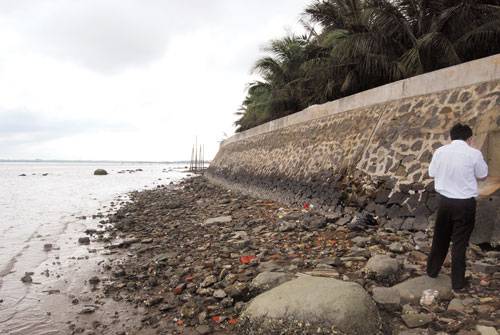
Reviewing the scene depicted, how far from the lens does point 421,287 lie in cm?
400

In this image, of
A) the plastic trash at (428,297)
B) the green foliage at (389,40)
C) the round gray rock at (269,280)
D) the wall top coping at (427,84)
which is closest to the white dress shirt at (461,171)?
the plastic trash at (428,297)

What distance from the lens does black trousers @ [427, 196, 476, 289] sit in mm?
3910

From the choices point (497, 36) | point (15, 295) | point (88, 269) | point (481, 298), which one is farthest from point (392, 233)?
point (497, 36)

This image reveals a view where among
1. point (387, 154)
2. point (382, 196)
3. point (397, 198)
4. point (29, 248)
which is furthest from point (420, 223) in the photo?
point (29, 248)

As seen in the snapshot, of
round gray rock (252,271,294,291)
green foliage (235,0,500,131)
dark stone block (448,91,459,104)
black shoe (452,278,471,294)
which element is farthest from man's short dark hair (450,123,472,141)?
green foliage (235,0,500,131)

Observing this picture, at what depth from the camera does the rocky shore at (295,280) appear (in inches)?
134

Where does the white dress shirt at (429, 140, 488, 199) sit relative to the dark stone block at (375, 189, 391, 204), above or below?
above

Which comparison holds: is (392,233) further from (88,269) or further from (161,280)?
(88,269)

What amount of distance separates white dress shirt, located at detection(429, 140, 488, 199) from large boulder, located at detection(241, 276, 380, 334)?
1.53 m

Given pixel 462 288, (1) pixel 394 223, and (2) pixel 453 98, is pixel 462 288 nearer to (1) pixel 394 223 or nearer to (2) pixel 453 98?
(1) pixel 394 223

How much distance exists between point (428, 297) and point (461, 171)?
4.53 ft

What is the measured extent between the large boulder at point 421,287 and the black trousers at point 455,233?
88 mm

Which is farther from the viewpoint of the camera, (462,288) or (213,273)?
(213,273)

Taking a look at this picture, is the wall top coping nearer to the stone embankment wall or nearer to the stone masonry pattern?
the stone embankment wall
